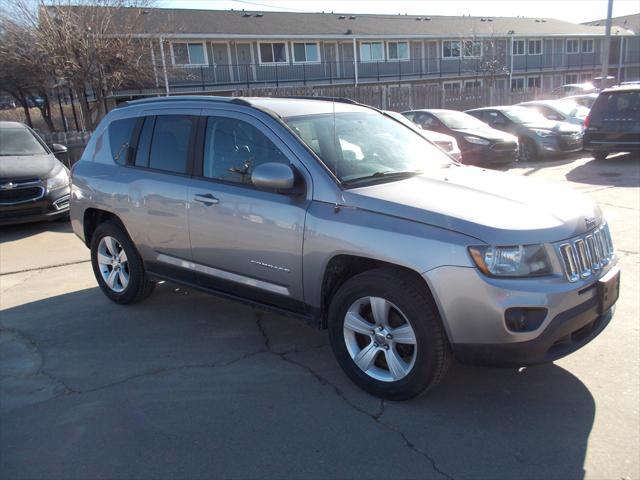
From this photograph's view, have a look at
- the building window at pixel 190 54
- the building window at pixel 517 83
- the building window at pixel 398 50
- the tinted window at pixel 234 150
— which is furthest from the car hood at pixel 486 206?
the building window at pixel 517 83

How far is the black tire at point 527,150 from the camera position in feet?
48.4

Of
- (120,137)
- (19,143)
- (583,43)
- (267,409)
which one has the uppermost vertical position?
(583,43)

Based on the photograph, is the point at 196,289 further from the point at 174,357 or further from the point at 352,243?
the point at 352,243

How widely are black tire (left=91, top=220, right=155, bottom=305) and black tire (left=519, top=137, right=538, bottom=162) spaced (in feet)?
40.2

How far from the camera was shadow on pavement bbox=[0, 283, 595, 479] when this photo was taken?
2.87 m

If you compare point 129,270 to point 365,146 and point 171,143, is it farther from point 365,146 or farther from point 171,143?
point 365,146

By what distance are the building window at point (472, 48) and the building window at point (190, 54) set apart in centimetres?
1769

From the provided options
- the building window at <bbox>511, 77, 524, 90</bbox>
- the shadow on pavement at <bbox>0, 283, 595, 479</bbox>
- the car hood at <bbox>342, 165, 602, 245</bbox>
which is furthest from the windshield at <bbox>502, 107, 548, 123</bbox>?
the building window at <bbox>511, 77, 524, 90</bbox>

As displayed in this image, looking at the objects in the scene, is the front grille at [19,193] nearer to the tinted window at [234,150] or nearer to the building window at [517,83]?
the tinted window at [234,150]

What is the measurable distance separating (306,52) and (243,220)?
98.5ft

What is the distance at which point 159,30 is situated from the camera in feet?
63.1

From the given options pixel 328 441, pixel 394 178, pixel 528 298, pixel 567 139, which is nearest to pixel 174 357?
pixel 328 441

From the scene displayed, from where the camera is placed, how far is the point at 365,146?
13.5 ft

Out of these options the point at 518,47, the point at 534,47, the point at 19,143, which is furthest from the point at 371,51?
the point at 19,143
